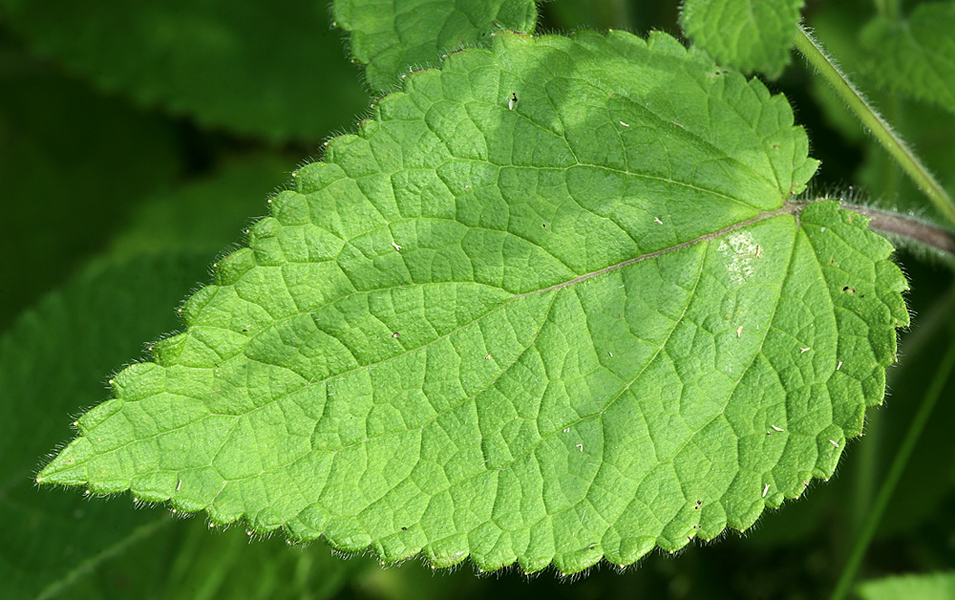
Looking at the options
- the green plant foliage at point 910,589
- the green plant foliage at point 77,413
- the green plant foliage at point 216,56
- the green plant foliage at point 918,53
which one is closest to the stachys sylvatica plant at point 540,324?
the green plant foliage at point 918,53

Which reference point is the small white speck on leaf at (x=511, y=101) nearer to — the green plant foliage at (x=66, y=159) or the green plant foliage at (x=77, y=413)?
the green plant foliage at (x=77, y=413)

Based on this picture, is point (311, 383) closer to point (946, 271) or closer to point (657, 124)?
point (657, 124)

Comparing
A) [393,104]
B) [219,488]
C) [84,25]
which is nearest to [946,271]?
[393,104]

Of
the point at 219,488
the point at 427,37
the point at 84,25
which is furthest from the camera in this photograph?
the point at 84,25

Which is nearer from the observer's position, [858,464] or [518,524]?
[518,524]

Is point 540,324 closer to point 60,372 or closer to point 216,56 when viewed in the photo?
point 60,372

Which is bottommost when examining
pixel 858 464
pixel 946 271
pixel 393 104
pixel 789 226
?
pixel 858 464
